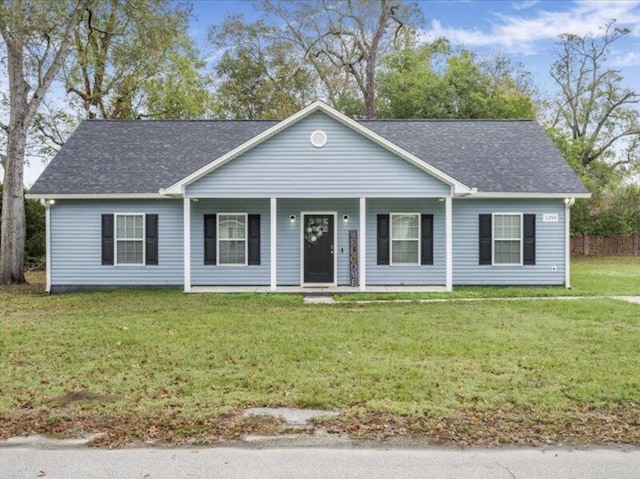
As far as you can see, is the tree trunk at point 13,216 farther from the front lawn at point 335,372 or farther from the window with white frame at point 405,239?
the window with white frame at point 405,239

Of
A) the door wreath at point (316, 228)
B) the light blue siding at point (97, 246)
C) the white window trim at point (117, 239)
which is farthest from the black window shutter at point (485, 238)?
the white window trim at point (117, 239)

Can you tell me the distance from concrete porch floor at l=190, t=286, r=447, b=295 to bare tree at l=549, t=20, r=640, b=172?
22.5m

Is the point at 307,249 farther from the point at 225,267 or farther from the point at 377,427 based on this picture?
the point at 377,427

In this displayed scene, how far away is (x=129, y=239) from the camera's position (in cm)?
1386

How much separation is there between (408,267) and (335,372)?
8520 millimetres

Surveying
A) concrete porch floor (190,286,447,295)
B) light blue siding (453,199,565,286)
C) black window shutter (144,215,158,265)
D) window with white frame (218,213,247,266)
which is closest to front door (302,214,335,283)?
concrete porch floor (190,286,447,295)

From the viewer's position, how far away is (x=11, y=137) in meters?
15.5

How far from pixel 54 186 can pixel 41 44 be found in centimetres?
515

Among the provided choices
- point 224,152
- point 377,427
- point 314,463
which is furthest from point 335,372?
point 224,152

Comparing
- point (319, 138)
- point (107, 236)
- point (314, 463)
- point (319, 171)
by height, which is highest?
point (319, 138)

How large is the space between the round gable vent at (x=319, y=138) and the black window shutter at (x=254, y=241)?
2.64m

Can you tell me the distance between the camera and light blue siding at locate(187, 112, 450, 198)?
12.9m

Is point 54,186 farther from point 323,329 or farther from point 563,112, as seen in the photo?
point 563,112

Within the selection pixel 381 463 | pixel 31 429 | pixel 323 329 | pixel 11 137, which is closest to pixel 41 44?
pixel 11 137
